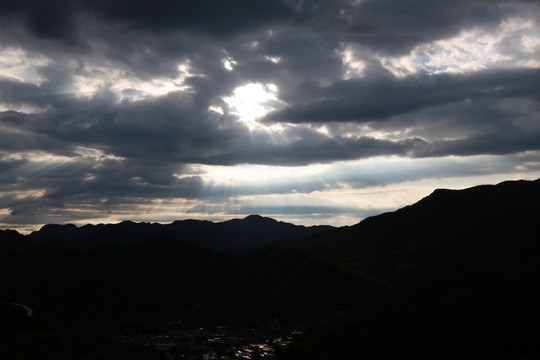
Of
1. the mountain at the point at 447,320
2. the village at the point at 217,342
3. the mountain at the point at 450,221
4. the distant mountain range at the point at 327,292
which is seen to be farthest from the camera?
the mountain at the point at 450,221

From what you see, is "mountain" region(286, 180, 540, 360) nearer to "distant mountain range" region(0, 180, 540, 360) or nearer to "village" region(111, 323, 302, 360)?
"distant mountain range" region(0, 180, 540, 360)

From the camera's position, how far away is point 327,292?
300ft

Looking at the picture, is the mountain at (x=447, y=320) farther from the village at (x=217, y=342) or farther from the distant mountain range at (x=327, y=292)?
the village at (x=217, y=342)

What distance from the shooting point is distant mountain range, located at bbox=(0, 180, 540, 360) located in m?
43.0

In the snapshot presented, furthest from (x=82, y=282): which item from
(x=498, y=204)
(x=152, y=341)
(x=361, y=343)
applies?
(x=498, y=204)

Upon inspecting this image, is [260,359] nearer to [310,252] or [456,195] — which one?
[310,252]

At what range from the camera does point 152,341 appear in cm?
6362

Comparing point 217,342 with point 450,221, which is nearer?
point 217,342

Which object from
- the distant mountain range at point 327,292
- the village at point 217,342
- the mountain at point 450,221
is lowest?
the village at point 217,342

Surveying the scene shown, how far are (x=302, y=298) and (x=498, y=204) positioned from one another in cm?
12573

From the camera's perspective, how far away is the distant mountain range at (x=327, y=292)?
43.0 metres

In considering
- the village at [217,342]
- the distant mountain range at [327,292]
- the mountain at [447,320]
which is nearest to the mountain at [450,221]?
the distant mountain range at [327,292]

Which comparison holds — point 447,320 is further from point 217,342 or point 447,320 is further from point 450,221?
point 450,221

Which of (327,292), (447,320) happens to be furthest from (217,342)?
(327,292)
